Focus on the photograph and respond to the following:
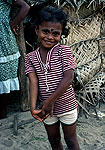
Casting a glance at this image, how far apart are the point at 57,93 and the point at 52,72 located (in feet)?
0.63

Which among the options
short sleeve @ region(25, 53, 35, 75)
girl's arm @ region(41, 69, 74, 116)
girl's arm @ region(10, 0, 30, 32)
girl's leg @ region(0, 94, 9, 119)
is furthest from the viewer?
girl's leg @ region(0, 94, 9, 119)

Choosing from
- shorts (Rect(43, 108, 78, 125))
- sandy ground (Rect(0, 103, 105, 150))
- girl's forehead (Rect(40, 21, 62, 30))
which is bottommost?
sandy ground (Rect(0, 103, 105, 150))

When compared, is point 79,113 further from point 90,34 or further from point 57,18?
point 57,18

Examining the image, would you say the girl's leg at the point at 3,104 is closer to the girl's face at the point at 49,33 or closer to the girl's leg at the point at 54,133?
A: the girl's leg at the point at 54,133

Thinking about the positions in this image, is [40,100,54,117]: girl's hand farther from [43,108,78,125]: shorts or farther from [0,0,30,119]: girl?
[0,0,30,119]: girl

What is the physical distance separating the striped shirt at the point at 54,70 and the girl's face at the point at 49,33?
0.23 ft

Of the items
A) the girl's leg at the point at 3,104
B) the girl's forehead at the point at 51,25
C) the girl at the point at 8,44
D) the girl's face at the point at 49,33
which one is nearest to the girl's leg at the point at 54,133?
the girl's face at the point at 49,33

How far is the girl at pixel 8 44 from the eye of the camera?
2709 millimetres

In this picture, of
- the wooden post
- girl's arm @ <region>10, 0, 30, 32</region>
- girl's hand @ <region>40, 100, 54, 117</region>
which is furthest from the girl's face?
the wooden post

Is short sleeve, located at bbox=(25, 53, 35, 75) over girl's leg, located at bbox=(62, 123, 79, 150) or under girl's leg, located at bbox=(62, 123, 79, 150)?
over

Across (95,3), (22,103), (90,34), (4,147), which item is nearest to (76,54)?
(90,34)

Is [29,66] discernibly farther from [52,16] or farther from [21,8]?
[21,8]

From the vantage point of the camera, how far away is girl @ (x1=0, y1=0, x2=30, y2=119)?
2.71 m

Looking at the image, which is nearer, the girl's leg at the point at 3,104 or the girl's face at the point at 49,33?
the girl's face at the point at 49,33
